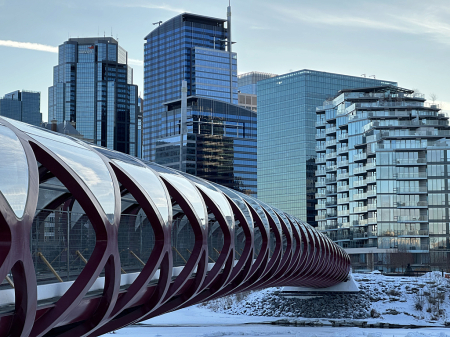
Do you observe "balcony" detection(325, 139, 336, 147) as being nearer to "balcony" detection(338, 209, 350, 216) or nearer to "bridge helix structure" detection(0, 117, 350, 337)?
"balcony" detection(338, 209, 350, 216)

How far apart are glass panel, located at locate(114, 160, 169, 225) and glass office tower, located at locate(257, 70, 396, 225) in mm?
165069

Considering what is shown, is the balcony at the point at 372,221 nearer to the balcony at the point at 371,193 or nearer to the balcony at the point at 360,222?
the balcony at the point at 360,222

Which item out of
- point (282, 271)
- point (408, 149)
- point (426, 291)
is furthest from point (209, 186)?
point (408, 149)

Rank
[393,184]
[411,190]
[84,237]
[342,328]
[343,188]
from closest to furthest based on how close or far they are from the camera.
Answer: [84,237]
[342,328]
[393,184]
[411,190]
[343,188]

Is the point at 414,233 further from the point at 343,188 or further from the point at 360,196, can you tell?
the point at 343,188

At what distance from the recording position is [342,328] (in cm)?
5897

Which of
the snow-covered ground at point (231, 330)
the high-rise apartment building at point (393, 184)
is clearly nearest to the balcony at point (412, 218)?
the high-rise apartment building at point (393, 184)

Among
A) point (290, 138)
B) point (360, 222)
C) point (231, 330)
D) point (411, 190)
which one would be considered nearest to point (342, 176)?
point (360, 222)

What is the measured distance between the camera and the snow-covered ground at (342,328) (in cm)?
5516

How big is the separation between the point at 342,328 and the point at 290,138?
125m

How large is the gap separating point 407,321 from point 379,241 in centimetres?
6100

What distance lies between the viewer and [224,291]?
2452 cm

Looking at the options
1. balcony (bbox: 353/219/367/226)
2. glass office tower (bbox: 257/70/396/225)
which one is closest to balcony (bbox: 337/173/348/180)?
balcony (bbox: 353/219/367/226)

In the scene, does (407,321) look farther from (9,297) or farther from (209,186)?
(9,297)
